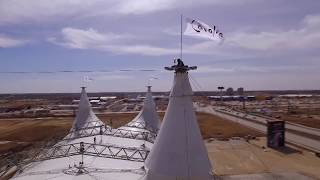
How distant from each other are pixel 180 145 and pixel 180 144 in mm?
49

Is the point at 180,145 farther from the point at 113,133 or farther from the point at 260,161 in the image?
the point at 260,161

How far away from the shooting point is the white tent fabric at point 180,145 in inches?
758

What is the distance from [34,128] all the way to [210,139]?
36.3 m

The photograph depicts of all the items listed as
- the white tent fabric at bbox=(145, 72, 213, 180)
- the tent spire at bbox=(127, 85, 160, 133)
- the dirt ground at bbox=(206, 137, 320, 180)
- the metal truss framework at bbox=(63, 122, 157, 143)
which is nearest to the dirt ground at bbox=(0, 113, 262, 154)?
the dirt ground at bbox=(206, 137, 320, 180)

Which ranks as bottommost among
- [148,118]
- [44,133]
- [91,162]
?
[44,133]

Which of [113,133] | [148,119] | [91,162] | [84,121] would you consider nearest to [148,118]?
[148,119]

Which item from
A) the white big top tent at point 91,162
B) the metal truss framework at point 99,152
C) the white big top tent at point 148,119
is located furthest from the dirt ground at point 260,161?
the metal truss framework at point 99,152

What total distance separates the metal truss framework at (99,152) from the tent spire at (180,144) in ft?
30.0

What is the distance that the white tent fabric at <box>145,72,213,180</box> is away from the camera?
1925 centimetres

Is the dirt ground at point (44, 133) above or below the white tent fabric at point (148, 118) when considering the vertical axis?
below

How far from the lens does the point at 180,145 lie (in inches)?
762

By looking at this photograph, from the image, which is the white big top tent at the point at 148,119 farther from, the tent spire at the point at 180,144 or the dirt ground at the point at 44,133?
the tent spire at the point at 180,144

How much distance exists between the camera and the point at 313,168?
43188mm

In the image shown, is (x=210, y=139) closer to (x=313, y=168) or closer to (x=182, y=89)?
(x=313, y=168)
